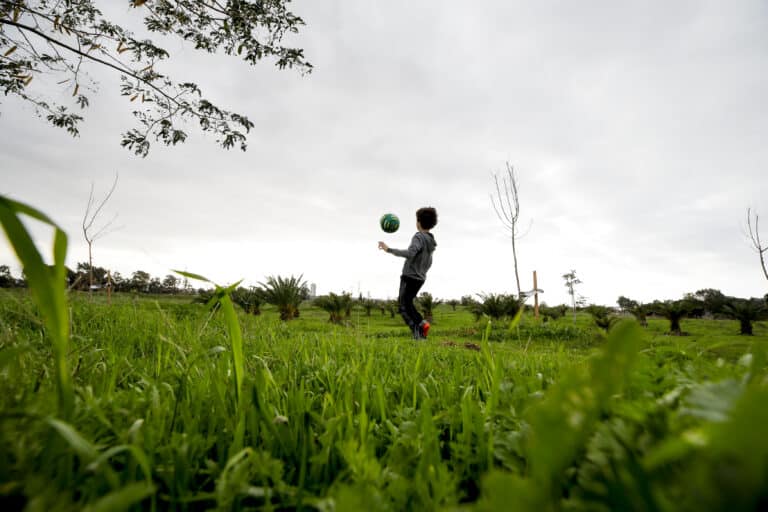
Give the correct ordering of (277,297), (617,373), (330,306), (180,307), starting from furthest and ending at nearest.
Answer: (330,306) → (277,297) → (180,307) → (617,373)

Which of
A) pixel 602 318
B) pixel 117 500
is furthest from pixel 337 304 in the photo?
pixel 117 500

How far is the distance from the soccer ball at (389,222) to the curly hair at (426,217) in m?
0.93

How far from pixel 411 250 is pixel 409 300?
100 centimetres

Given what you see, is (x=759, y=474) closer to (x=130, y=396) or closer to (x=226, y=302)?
(x=226, y=302)

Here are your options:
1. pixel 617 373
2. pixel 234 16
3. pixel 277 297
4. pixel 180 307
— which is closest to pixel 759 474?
pixel 617 373

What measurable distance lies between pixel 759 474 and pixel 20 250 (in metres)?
0.98

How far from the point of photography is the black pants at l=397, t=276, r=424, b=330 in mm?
6788

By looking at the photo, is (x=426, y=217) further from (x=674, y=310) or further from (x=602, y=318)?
(x=674, y=310)

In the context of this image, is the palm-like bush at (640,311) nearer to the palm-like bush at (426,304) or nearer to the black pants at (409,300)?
the palm-like bush at (426,304)

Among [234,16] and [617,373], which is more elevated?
[234,16]

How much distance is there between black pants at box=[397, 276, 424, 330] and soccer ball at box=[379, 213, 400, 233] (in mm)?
1689

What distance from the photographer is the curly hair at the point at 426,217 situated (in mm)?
7277

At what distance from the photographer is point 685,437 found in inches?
13.0

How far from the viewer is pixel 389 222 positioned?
818cm
